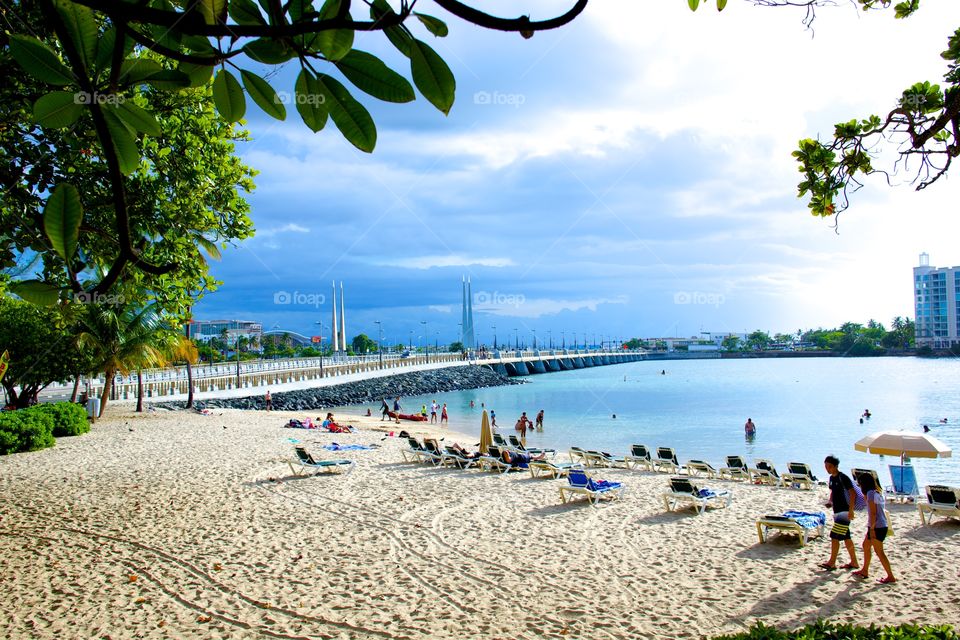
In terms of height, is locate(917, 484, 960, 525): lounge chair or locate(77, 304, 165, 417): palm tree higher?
locate(77, 304, 165, 417): palm tree

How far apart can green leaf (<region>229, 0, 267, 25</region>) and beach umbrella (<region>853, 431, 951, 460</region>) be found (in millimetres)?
13729

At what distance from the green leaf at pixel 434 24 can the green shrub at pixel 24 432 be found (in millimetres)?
17334

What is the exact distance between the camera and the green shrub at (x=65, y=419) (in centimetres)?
1752

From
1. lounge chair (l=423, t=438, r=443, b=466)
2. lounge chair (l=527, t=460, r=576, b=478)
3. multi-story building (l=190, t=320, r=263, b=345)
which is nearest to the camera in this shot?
lounge chair (l=527, t=460, r=576, b=478)

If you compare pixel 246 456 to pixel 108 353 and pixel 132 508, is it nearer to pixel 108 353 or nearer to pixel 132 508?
pixel 132 508

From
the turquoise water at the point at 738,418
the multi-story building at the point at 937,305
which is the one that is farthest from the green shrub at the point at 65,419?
the multi-story building at the point at 937,305

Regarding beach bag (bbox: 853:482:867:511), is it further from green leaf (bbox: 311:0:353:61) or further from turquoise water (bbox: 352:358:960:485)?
turquoise water (bbox: 352:358:960:485)

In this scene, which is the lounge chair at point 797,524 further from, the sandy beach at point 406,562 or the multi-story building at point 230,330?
the multi-story building at point 230,330

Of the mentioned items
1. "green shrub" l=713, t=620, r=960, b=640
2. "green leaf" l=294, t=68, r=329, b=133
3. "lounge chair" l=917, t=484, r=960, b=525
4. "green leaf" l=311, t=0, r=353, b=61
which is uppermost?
"green leaf" l=311, t=0, r=353, b=61

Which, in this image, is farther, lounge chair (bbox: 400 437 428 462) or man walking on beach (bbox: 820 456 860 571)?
lounge chair (bbox: 400 437 428 462)

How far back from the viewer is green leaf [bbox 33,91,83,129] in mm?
1394

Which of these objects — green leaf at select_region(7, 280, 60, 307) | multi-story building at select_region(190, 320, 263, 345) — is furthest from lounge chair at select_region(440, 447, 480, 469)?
multi-story building at select_region(190, 320, 263, 345)

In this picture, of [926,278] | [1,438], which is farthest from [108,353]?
[926,278]

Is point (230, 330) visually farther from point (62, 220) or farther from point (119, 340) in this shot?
point (62, 220)
